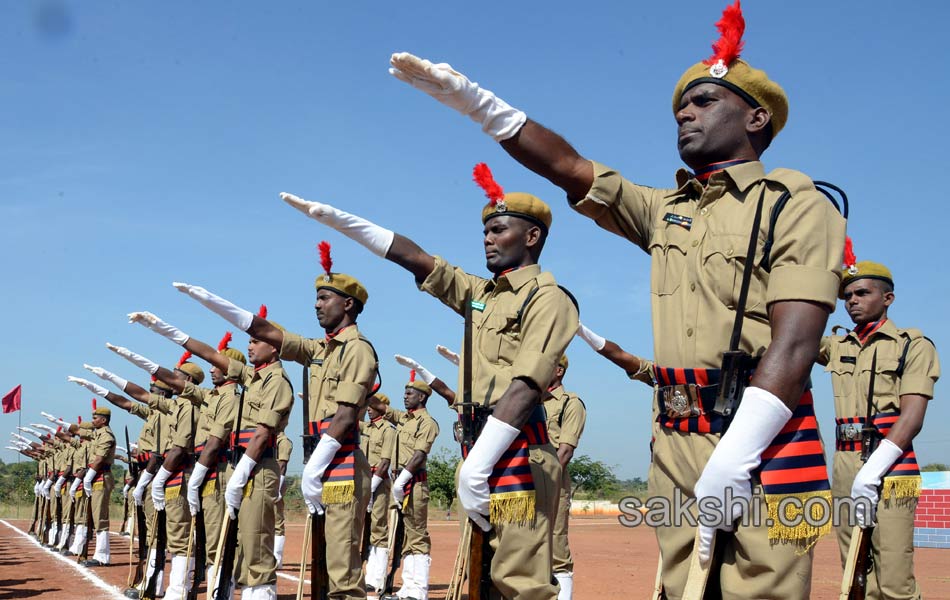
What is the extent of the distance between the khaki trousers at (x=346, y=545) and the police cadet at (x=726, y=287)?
14.2ft

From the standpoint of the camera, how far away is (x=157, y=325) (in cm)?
969

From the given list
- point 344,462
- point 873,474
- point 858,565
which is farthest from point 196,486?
point 873,474

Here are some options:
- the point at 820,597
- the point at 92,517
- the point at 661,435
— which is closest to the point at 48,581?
the point at 92,517

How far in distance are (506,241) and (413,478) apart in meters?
8.69

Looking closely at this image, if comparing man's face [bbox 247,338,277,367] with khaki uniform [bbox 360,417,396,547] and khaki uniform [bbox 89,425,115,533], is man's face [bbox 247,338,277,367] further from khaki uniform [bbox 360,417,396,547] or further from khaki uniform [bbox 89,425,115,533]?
khaki uniform [bbox 89,425,115,533]

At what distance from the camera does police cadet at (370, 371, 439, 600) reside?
12.0 m

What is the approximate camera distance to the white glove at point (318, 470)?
23.6 ft

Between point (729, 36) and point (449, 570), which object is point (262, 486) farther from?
point (449, 570)

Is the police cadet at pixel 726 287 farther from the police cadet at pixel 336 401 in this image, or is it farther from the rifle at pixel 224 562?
the rifle at pixel 224 562

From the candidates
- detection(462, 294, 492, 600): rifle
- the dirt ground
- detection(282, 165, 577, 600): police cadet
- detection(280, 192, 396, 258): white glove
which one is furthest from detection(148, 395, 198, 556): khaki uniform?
detection(462, 294, 492, 600): rifle

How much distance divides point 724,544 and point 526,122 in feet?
4.72

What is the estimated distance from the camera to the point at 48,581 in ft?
45.8

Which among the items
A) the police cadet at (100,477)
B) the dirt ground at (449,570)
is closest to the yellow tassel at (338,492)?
the dirt ground at (449,570)

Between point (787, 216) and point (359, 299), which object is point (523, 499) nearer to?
point (787, 216)
